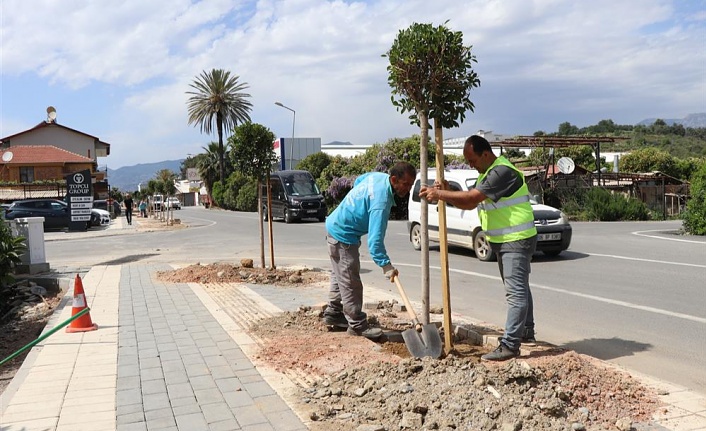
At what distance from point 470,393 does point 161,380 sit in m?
2.63

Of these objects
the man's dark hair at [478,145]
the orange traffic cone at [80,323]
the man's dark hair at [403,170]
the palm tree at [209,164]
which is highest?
the palm tree at [209,164]

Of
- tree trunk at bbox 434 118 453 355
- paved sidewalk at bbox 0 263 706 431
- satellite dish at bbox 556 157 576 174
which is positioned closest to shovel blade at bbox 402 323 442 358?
tree trunk at bbox 434 118 453 355

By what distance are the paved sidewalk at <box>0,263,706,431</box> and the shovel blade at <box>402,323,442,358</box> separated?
1.06 metres

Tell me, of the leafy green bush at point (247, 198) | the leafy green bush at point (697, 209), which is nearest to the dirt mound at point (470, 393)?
the leafy green bush at point (697, 209)

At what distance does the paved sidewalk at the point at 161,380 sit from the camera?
416 cm

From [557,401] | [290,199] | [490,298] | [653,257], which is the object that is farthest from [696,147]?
[557,401]

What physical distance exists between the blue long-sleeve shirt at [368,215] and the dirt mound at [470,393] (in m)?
0.99

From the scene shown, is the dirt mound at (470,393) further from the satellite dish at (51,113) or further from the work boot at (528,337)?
the satellite dish at (51,113)

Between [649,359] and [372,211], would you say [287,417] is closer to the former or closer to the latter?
[372,211]

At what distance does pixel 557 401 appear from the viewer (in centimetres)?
390

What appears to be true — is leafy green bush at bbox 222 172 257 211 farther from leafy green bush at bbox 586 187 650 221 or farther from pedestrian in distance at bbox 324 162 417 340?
pedestrian in distance at bbox 324 162 417 340

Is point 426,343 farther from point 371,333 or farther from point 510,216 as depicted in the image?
point 510,216

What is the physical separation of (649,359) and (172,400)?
433 centimetres

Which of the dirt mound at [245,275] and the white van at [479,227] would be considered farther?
the white van at [479,227]
